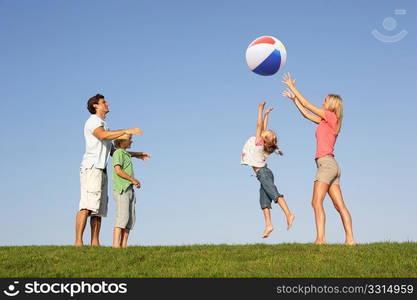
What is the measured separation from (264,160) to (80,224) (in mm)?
4189

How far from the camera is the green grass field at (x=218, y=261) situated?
30.9ft

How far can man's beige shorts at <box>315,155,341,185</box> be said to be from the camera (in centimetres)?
1150

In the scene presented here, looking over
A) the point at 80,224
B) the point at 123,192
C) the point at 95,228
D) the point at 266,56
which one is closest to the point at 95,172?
the point at 123,192

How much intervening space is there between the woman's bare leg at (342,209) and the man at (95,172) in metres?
4.08

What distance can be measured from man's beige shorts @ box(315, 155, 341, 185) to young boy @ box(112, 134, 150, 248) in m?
3.56

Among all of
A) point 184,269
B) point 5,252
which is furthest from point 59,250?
point 184,269

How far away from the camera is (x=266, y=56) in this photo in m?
13.1

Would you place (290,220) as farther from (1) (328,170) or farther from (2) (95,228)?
(2) (95,228)

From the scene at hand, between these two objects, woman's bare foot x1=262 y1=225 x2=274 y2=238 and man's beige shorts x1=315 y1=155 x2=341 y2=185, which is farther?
woman's bare foot x1=262 y1=225 x2=274 y2=238

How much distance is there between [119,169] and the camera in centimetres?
1218

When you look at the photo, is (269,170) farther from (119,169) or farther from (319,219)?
(119,169)

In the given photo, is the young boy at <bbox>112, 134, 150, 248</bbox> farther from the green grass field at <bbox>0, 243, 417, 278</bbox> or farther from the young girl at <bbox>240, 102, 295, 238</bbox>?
the young girl at <bbox>240, 102, 295, 238</bbox>

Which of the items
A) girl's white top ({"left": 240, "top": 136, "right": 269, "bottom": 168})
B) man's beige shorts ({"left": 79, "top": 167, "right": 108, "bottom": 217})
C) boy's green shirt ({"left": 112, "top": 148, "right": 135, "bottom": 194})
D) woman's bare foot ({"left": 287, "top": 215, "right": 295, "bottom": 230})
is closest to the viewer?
man's beige shorts ({"left": 79, "top": 167, "right": 108, "bottom": 217})

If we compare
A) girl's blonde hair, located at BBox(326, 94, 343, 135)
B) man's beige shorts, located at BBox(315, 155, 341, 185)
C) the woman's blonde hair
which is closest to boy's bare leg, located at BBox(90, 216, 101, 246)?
the woman's blonde hair
